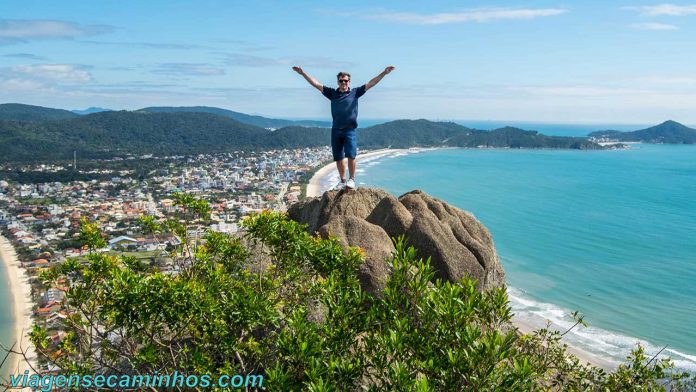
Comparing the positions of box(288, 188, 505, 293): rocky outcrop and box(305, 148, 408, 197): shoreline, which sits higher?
box(288, 188, 505, 293): rocky outcrop

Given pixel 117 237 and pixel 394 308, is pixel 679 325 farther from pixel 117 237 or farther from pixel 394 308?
pixel 117 237

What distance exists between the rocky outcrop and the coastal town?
1876 centimetres

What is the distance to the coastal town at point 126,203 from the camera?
46375 mm

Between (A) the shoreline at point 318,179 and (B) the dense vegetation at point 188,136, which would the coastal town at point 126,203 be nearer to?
(A) the shoreline at point 318,179

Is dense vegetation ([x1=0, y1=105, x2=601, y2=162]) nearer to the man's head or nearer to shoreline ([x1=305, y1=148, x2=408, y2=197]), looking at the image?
shoreline ([x1=305, y1=148, x2=408, y2=197])

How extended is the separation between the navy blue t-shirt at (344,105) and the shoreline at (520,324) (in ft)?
15.7

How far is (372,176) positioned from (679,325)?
63173 millimetres

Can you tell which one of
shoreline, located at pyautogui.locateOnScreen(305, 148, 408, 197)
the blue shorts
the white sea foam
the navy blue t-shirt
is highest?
the navy blue t-shirt

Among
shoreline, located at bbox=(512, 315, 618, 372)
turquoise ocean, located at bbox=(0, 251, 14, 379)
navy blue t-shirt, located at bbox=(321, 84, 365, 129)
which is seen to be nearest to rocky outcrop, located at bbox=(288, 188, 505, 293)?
navy blue t-shirt, located at bbox=(321, 84, 365, 129)

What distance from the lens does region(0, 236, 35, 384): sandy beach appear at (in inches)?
1104

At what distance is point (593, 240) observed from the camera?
50.8m

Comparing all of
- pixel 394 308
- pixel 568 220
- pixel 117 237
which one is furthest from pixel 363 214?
pixel 568 220

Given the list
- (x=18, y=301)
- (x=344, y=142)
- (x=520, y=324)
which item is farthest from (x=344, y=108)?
(x=18, y=301)

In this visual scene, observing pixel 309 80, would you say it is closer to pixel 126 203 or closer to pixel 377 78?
pixel 377 78
